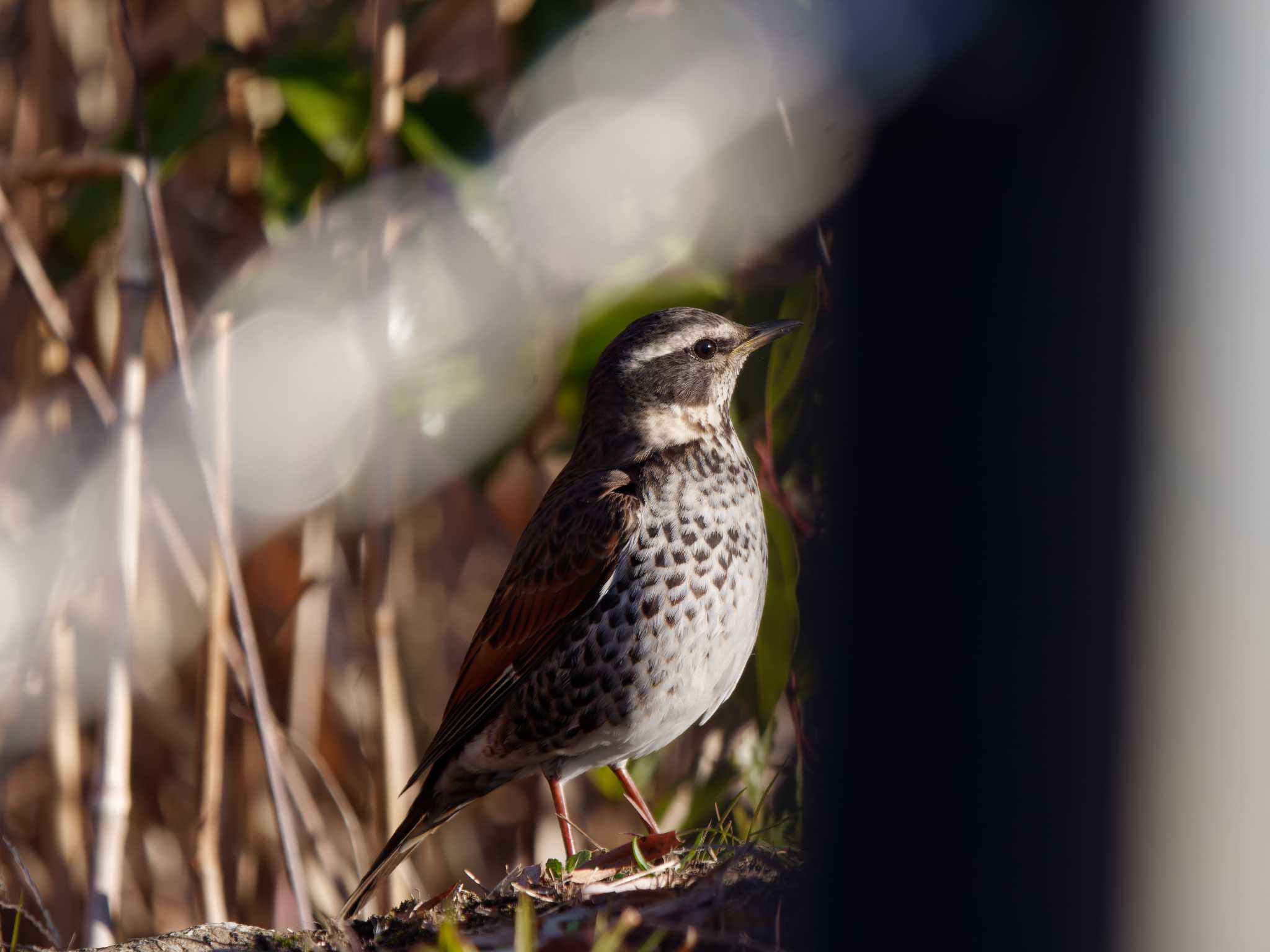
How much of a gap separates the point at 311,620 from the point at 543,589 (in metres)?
1.47

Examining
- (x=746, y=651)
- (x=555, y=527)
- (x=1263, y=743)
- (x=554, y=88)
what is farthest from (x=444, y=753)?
(x=1263, y=743)

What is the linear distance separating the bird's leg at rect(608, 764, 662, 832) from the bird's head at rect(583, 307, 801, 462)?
1.85 ft

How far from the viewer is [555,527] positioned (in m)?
2.06

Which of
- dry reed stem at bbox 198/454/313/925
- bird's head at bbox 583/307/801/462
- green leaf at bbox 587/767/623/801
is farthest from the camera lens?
green leaf at bbox 587/767/623/801

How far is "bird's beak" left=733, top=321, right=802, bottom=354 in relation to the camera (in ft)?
6.26

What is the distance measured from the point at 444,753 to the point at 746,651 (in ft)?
1.93

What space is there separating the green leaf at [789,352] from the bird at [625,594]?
35 mm

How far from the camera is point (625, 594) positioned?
1.96 m

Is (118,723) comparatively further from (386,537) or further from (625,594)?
(625,594)

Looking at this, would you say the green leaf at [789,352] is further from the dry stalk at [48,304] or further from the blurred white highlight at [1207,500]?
the dry stalk at [48,304]

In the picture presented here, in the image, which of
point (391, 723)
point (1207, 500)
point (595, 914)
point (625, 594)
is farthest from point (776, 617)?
point (1207, 500)

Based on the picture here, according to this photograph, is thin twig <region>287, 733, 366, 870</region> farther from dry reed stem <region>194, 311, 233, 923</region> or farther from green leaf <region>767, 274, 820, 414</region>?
green leaf <region>767, 274, 820, 414</region>

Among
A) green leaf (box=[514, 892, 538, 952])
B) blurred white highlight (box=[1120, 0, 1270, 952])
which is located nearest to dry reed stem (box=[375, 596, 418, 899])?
green leaf (box=[514, 892, 538, 952])

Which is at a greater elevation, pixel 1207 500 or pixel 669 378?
pixel 1207 500
